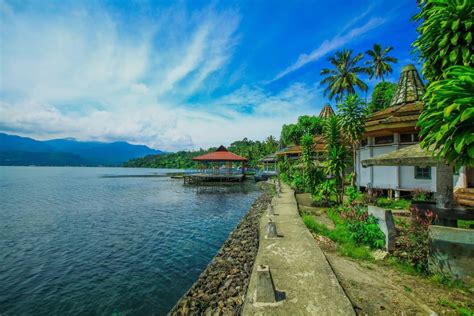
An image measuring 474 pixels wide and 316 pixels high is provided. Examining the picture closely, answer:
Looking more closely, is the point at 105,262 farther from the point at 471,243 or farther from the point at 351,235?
the point at 471,243

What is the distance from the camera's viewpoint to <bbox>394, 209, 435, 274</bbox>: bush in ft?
16.6

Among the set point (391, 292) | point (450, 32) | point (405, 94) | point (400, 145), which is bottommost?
point (391, 292)

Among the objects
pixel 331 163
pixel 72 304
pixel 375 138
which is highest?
pixel 375 138

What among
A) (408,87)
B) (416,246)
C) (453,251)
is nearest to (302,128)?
(408,87)

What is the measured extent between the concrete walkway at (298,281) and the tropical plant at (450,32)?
4.63m

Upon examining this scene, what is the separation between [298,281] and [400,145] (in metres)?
12.5

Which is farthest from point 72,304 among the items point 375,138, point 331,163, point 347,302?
point 375,138

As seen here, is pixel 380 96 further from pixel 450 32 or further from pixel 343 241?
pixel 450 32

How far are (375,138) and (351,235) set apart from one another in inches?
409

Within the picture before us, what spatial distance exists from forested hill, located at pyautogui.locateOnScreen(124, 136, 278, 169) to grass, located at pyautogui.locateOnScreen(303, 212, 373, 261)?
5417cm

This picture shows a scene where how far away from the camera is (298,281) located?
15.1ft

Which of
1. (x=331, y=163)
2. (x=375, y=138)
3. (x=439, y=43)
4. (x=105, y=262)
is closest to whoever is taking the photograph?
(x=439, y=43)

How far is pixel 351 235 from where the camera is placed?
22.7 feet

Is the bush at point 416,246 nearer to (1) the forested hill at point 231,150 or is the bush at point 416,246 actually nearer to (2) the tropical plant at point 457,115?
(2) the tropical plant at point 457,115
